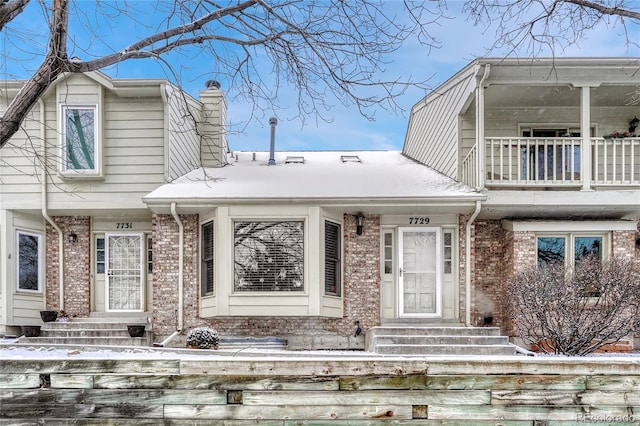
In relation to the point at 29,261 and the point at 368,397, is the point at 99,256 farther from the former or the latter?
the point at 368,397

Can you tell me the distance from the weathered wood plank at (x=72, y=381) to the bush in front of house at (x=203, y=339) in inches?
221

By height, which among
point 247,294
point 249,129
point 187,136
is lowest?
point 247,294

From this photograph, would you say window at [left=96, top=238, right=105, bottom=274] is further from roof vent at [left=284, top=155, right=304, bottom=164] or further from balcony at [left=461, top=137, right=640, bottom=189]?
balcony at [left=461, top=137, right=640, bottom=189]

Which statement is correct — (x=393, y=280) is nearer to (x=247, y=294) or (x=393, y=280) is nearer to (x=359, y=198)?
(x=359, y=198)

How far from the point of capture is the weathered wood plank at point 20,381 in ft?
11.6

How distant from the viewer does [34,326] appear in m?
10.6

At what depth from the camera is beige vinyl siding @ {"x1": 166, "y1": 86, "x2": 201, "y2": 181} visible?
11146 millimetres

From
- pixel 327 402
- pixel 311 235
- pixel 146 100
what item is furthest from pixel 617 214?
pixel 146 100

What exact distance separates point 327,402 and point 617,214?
936 cm

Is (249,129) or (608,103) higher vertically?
(608,103)

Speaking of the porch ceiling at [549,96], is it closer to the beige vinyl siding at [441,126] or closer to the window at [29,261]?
the beige vinyl siding at [441,126]

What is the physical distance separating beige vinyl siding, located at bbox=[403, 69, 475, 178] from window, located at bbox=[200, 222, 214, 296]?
498 centimetres

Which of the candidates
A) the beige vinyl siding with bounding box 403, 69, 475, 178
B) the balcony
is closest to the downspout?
the beige vinyl siding with bounding box 403, 69, 475, 178

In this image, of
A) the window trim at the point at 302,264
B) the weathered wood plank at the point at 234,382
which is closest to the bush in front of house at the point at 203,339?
the window trim at the point at 302,264
